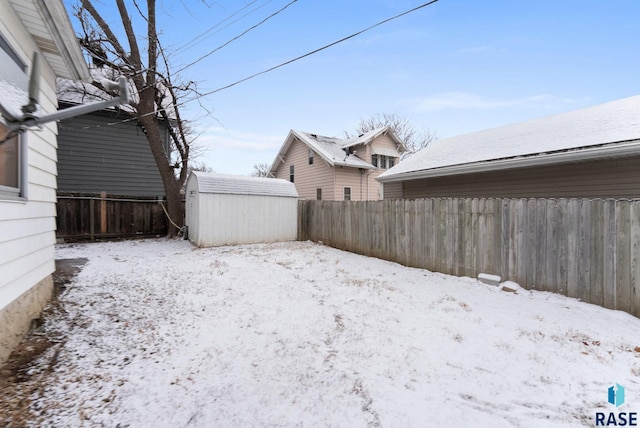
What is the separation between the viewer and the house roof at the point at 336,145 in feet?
54.3

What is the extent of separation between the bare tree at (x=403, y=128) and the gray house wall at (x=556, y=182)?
75.3 feet

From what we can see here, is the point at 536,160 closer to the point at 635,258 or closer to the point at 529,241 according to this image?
the point at 529,241

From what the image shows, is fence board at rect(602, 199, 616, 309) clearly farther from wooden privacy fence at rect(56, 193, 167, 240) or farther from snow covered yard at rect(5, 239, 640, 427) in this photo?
wooden privacy fence at rect(56, 193, 167, 240)

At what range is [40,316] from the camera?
3.29 meters

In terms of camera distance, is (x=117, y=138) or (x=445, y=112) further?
(x=445, y=112)

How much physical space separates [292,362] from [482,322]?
2468mm

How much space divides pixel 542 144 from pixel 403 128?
84.1 ft

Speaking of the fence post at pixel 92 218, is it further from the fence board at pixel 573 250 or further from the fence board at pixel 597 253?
the fence board at pixel 597 253

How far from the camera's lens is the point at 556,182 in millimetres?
7840

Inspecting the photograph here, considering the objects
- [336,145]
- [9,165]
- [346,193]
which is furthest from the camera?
[336,145]

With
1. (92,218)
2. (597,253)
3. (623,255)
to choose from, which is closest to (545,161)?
(597,253)

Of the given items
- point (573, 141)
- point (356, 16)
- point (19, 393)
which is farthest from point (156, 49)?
point (573, 141)

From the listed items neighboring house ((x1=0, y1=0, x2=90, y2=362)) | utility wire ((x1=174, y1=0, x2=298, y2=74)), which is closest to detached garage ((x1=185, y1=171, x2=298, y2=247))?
utility wire ((x1=174, y1=0, x2=298, y2=74))

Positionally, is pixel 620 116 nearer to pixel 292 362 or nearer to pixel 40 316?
pixel 292 362
